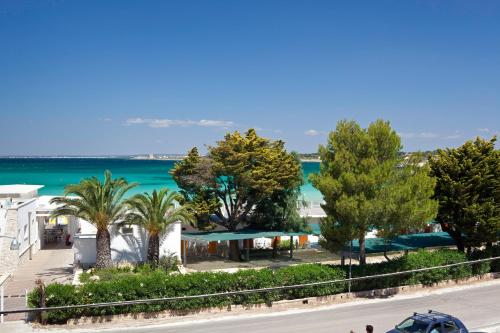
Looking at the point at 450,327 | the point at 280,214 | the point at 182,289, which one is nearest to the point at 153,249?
the point at 280,214

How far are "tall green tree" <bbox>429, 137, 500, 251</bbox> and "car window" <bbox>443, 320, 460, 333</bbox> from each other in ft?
37.7

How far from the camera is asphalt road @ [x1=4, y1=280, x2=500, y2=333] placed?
53.0ft

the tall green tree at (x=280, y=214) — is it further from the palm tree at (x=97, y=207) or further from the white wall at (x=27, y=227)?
the white wall at (x=27, y=227)

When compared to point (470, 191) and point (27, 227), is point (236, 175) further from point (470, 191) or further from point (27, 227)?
point (470, 191)

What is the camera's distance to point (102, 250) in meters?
25.5

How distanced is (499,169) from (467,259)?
4891mm

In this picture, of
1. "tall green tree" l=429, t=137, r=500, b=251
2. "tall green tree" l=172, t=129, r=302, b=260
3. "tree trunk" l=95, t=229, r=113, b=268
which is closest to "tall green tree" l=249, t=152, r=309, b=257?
"tall green tree" l=172, t=129, r=302, b=260

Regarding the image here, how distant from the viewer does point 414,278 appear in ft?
72.6

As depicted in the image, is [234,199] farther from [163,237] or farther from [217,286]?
[217,286]

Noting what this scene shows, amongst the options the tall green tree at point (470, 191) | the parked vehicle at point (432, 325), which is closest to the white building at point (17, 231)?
the parked vehicle at point (432, 325)

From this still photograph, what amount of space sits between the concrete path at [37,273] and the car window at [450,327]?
13614 millimetres

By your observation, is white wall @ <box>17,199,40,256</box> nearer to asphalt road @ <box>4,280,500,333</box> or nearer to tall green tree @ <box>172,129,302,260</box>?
tall green tree @ <box>172,129,302,260</box>

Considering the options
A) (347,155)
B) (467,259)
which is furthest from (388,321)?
(467,259)

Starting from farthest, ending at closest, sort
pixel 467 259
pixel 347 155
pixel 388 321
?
pixel 467 259 → pixel 347 155 → pixel 388 321
